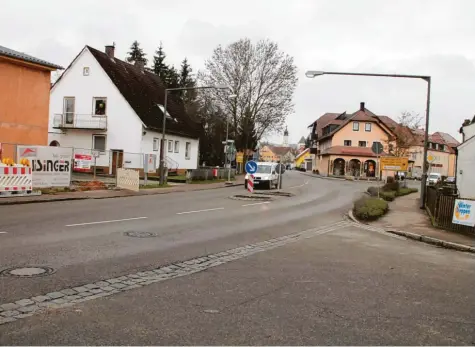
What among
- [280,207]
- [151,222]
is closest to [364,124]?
[280,207]

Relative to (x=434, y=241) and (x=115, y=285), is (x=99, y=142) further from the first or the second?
(x=115, y=285)

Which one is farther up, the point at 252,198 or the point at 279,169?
the point at 279,169

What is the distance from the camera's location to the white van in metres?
33.9

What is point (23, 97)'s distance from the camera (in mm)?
25859

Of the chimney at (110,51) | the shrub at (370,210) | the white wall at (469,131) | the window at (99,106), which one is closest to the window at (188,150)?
the window at (99,106)

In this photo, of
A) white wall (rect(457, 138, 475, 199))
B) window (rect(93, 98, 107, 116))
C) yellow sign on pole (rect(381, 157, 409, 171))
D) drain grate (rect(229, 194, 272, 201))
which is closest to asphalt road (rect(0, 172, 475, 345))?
drain grate (rect(229, 194, 272, 201))

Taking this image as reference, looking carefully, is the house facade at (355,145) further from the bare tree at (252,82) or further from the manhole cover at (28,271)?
the manhole cover at (28,271)

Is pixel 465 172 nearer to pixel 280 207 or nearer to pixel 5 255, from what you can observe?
pixel 280 207

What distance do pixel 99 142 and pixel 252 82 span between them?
2078 centimetres

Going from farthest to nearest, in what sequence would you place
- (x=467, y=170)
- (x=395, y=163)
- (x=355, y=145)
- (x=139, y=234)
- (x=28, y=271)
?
(x=355, y=145) < (x=467, y=170) < (x=395, y=163) < (x=139, y=234) < (x=28, y=271)

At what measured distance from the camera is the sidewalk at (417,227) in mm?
12984

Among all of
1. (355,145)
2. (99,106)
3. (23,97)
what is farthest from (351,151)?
(23,97)

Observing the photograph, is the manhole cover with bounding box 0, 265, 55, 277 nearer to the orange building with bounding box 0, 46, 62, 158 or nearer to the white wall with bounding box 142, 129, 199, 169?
the orange building with bounding box 0, 46, 62, 158

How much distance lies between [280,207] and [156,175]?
72.2 ft
